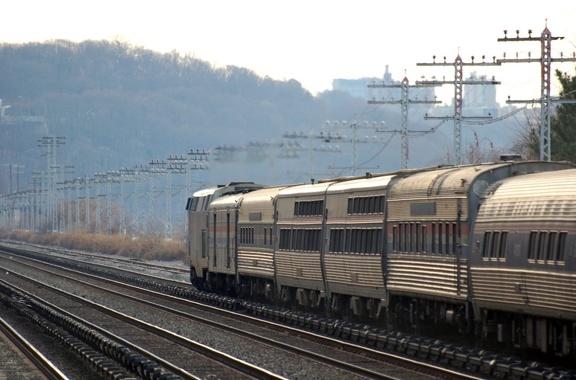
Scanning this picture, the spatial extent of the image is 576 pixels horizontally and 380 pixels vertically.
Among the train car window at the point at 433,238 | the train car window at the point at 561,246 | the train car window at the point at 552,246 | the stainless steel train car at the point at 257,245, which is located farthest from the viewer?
the stainless steel train car at the point at 257,245

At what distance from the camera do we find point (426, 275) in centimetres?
2448

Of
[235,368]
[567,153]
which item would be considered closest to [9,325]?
[235,368]

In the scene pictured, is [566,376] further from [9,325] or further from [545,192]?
[9,325]

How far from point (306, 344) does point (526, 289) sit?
7.79m

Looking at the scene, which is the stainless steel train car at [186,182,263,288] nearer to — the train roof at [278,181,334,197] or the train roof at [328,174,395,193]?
the train roof at [278,181,334,197]

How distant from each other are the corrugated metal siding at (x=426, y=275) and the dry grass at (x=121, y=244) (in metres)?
52.8

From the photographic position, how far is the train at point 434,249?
19547 millimetres

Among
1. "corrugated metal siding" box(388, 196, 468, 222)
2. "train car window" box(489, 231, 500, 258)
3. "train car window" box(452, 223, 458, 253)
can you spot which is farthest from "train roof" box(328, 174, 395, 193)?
"train car window" box(489, 231, 500, 258)

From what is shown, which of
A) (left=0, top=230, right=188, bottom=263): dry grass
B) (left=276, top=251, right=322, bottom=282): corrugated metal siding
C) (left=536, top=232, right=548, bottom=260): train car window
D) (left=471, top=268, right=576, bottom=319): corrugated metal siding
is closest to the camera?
(left=471, top=268, right=576, bottom=319): corrugated metal siding

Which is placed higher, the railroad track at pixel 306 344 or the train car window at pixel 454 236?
the train car window at pixel 454 236

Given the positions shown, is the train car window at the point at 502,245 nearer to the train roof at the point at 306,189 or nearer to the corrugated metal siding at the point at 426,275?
the corrugated metal siding at the point at 426,275

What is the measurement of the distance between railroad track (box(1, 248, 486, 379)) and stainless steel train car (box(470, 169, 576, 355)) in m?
1.48

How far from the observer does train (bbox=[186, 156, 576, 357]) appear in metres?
19.5

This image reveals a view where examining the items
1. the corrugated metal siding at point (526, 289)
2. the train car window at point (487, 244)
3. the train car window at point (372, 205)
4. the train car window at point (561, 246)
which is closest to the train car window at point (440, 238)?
the corrugated metal siding at point (526, 289)
